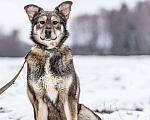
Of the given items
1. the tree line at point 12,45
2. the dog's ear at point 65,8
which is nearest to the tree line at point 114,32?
the tree line at point 12,45

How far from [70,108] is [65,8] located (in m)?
1.35

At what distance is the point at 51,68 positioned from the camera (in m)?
2.82

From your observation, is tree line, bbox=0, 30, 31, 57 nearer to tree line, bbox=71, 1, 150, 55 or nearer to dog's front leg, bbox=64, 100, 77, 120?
tree line, bbox=71, 1, 150, 55

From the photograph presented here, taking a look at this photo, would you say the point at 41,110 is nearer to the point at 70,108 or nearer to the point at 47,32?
the point at 70,108

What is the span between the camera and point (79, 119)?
3.22 meters

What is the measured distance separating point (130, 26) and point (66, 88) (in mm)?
35319

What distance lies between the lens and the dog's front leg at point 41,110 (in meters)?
2.79

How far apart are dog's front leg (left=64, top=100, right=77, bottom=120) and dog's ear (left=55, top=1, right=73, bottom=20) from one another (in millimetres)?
1163

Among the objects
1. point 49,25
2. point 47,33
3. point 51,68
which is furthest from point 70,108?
point 49,25

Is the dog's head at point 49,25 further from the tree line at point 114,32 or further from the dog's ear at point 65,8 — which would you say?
the tree line at point 114,32

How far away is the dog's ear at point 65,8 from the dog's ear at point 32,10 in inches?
10.8

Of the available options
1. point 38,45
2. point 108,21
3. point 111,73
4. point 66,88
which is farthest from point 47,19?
point 108,21

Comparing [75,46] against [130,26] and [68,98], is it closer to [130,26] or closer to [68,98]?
[130,26]

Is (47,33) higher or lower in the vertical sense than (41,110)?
higher
